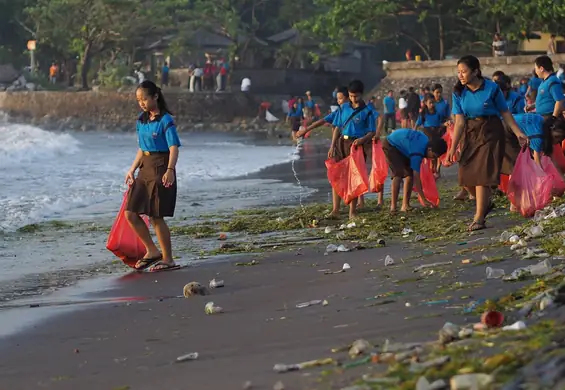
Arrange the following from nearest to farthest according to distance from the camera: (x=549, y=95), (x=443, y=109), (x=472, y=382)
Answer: (x=472, y=382) < (x=549, y=95) < (x=443, y=109)

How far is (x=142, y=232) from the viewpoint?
10078mm

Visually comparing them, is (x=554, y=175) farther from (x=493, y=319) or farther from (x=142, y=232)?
(x=493, y=319)

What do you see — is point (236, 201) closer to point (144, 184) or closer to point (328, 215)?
point (328, 215)

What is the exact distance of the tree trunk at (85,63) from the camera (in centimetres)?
5931

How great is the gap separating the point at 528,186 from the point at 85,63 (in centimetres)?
5116

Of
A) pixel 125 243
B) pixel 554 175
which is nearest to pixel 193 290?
pixel 125 243

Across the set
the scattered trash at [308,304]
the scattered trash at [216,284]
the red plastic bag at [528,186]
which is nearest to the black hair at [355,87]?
the red plastic bag at [528,186]

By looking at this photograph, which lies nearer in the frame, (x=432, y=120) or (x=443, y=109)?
(x=432, y=120)

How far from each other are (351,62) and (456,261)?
175ft

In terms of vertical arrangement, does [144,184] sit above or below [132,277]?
above

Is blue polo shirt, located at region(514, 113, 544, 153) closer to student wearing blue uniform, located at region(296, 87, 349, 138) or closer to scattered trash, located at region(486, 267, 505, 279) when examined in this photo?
student wearing blue uniform, located at region(296, 87, 349, 138)

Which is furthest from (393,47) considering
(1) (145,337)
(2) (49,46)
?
(1) (145,337)

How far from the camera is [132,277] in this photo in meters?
9.70

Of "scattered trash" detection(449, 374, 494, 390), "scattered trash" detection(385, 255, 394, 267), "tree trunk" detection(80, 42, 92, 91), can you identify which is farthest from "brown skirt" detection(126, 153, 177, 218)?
"tree trunk" detection(80, 42, 92, 91)
